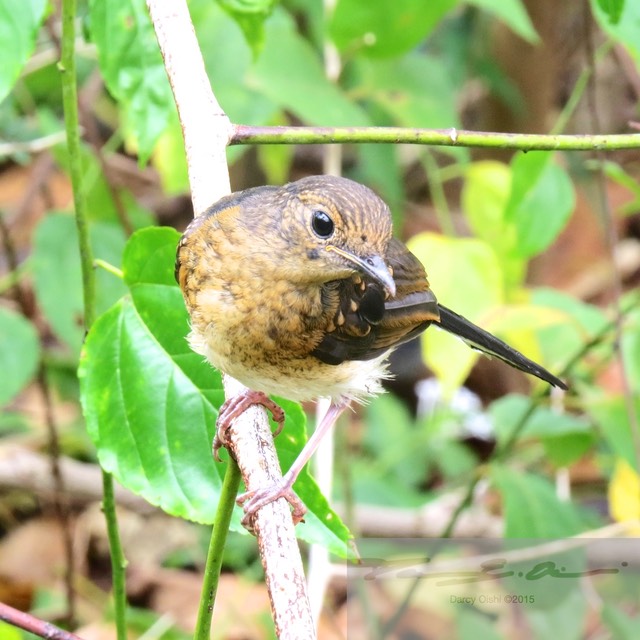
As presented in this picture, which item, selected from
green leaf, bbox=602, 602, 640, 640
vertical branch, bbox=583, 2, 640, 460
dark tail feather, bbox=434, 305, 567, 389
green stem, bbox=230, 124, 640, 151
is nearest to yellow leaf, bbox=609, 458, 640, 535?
vertical branch, bbox=583, 2, 640, 460

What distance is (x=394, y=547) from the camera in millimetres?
3873

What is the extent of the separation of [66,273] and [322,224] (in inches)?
75.1

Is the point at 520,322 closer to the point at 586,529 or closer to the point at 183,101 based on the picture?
the point at 586,529

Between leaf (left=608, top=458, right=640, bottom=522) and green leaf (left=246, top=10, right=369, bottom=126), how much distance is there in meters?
1.63

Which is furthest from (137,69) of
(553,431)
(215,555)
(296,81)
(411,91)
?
(553,431)

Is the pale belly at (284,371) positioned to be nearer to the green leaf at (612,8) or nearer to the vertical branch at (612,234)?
the green leaf at (612,8)

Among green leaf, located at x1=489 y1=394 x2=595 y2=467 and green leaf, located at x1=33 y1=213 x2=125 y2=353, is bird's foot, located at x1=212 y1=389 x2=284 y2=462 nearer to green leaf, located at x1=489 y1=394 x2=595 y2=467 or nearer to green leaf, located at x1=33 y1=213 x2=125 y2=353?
green leaf, located at x1=33 y1=213 x2=125 y2=353

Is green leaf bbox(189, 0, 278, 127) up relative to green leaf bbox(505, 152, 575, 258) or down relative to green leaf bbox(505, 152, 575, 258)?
up

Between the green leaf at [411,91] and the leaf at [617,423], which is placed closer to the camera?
the leaf at [617,423]

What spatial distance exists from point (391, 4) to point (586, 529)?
2.13m

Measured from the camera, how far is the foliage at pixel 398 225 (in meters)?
1.93

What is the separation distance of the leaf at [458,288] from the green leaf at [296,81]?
55 centimetres

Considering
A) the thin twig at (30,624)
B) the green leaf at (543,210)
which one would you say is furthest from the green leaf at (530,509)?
the thin twig at (30,624)

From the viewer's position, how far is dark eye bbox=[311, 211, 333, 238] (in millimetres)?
1954
